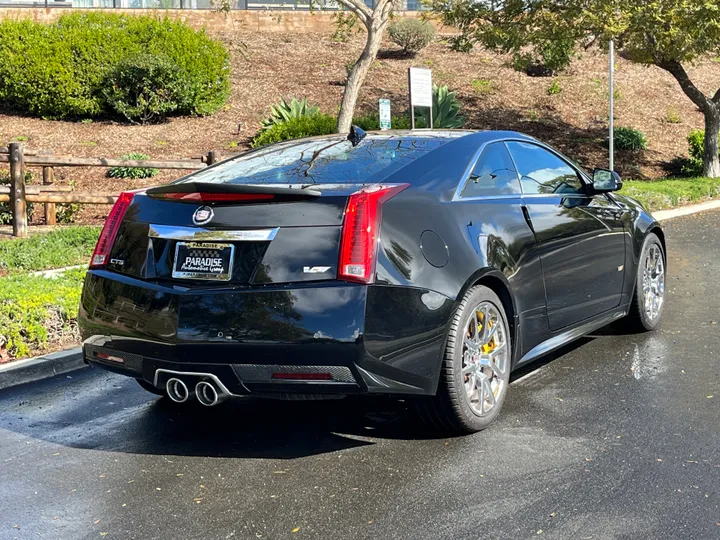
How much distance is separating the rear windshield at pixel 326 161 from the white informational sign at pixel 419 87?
8.38m

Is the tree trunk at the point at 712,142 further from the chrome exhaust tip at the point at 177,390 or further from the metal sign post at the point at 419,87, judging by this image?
the chrome exhaust tip at the point at 177,390

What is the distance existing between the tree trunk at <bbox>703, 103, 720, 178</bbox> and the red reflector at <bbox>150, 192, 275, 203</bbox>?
19692mm

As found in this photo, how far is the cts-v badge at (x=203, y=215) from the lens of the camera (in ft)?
15.4

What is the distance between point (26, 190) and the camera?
13.1 m

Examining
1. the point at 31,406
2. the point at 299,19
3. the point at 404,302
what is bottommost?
the point at 31,406

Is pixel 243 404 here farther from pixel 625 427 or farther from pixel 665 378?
pixel 665 378

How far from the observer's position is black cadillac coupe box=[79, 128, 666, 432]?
4465 millimetres

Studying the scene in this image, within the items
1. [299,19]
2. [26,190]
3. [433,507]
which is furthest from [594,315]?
[299,19]

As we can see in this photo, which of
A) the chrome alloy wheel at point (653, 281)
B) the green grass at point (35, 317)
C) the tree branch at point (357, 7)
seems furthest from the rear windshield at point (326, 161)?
the tree branch at point (357, 7)

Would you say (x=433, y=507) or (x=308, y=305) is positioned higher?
(x=308, y=305)

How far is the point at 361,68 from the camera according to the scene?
18.1m

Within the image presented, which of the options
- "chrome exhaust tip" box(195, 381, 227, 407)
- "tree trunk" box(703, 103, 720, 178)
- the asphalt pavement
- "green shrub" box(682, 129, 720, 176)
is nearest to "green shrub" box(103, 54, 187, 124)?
"tree trunk" box(703, 103, 720, 178)

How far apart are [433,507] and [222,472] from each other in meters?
1.12

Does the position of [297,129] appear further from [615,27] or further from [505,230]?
[505,230]
